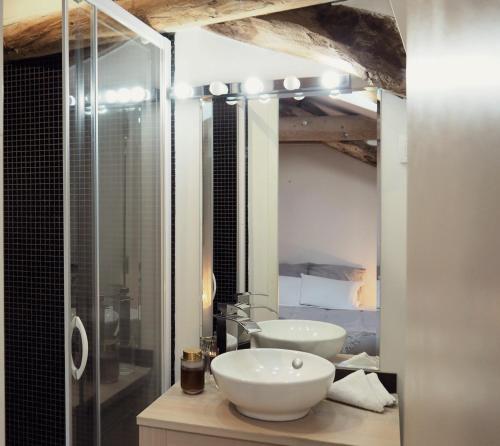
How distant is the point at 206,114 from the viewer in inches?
83.7

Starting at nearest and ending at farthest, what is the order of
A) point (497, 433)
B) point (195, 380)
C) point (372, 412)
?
1. point (497, 433)
2. point (372, 412)
3. point (195, 380)

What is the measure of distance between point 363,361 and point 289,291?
0.40 metres

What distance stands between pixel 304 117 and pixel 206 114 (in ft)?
1.48

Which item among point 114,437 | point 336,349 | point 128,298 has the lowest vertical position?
point 114,437

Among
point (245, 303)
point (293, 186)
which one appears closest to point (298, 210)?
point (293, 186)

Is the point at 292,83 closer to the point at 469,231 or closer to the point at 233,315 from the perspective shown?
the point at 233,315

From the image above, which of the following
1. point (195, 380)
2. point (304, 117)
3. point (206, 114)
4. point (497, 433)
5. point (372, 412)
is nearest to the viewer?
point (497, 433)

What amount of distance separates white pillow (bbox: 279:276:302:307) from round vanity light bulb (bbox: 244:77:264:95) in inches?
30.3

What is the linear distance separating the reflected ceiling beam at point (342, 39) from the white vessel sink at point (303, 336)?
0.95m

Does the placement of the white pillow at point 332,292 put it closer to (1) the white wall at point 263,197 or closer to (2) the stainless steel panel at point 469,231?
(1) the white wall at point 263,197

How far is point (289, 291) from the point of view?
1.98 meters

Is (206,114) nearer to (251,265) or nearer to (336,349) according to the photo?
(251,265)

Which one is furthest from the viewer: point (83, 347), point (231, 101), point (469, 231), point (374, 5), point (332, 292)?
point (231, 101)

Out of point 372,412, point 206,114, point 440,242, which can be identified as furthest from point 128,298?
point 440,242
